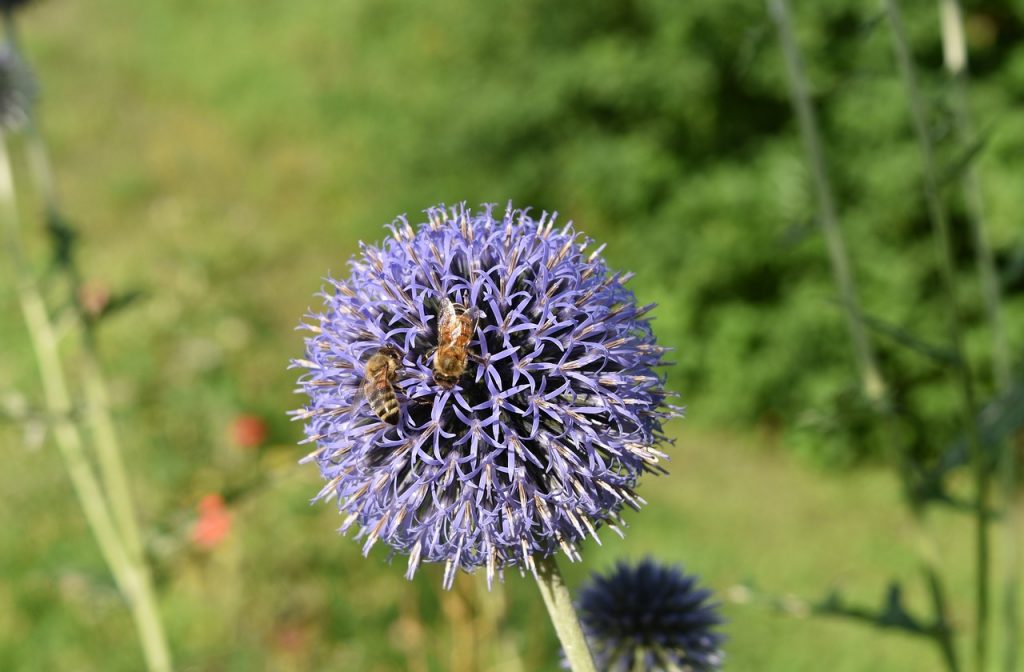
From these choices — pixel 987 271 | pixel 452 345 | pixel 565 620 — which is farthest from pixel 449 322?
pixel 987 271

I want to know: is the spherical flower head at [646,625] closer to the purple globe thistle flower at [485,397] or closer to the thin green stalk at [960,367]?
the purple globe thistle flower at [485,397]

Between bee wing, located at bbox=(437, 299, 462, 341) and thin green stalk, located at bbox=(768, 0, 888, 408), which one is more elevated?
thin green stalk, located at bbox=(768, 0, 888, 408)

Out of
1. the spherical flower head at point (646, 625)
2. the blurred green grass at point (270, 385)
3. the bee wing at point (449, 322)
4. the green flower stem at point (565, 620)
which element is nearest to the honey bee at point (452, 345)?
the bee wing at point (449, 322)

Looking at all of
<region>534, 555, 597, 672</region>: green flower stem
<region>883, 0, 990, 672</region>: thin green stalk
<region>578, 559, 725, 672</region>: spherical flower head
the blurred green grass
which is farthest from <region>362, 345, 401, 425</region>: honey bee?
<region>883, 0, 990, 672</region>: thin green stalk

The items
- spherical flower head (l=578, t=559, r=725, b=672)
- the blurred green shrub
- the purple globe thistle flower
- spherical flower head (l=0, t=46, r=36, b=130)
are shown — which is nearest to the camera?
the purple globe thistle flower

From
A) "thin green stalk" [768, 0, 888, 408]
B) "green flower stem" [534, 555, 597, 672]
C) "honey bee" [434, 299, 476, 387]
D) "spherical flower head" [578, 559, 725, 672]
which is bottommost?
"green flower stem" [534, 555, 597, 672]

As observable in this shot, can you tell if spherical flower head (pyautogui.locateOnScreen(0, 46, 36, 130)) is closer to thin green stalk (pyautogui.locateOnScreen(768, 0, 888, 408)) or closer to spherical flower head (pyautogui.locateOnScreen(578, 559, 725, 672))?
thin green stalk (pyautogui.locateOnScreen(768, 0, 888, 408))

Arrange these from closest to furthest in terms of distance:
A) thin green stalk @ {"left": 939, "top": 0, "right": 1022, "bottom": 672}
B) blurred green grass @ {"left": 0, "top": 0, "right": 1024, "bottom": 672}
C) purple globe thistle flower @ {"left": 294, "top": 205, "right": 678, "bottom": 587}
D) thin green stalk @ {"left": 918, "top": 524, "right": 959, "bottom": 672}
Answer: purple globe thistle flower @ {"left": 294, "top": 205, "right": 678, "bottom": 587} < thin green stalk @ {"left": 918, "top": 524, "right": 959, "bottom": 672} < thin green stalk @ {"left": 939, "top": 0, "right": 1022, "bottom": 672} < blurred green grass @ {"left": 0, "top": 0, "right": 1024, "bottom": 672}

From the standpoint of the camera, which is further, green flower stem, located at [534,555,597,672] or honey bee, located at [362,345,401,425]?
honey bee, located at [362,345,401,425]
